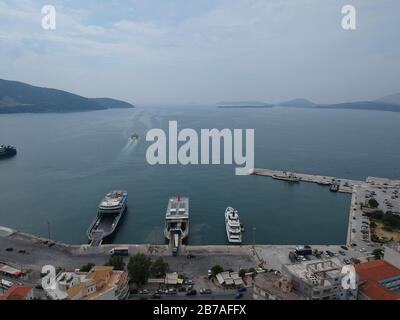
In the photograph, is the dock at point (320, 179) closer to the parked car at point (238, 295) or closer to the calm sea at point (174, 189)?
the calm sea at point (174, 189)

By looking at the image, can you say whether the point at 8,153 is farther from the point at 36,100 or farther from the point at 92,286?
the point at 36,100

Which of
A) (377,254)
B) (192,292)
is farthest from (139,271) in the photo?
(377,254)

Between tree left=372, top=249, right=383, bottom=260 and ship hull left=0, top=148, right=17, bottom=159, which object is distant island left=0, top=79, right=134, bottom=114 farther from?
tree left=372, top=249, right=383, bottom=260
